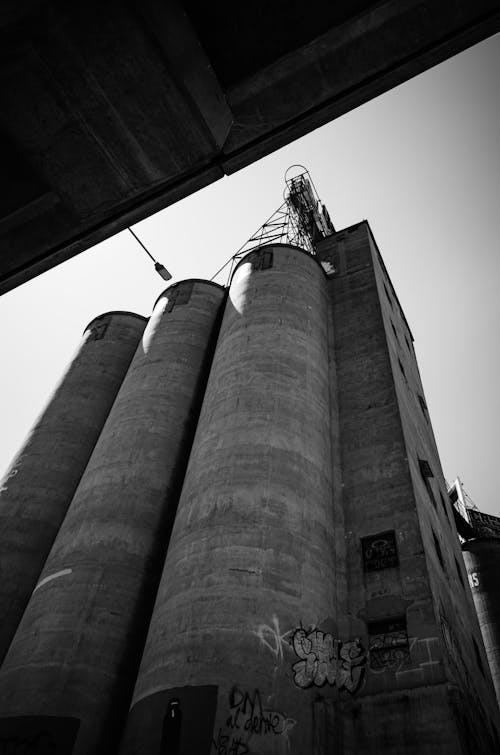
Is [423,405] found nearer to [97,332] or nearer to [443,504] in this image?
[443,504]

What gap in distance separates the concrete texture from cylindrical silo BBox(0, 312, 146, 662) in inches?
623

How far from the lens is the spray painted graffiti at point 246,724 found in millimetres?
9180

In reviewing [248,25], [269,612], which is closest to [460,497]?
[269,612]

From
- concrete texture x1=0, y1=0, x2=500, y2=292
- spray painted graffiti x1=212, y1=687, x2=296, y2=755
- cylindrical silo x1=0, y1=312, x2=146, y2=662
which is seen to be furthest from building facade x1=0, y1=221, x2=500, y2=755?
concrete texture x1=0, y1=0, x2=500, y2=292

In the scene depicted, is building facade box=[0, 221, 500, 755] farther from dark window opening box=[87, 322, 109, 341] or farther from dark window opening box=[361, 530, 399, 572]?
dark window opening box=[87, 322, 109, 341]

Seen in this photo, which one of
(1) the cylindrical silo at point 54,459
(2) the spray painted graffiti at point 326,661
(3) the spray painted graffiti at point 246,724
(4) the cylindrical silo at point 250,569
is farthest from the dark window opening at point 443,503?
(1) the cylindrical silo at point 54,459

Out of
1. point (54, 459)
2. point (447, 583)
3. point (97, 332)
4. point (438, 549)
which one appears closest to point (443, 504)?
point (438, 549)

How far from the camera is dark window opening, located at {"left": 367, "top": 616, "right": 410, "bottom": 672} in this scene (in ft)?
37.3

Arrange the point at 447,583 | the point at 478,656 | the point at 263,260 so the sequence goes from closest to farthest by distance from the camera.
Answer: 1. the point at 447,583
2. the point at 478,656
3. the point at 263,260

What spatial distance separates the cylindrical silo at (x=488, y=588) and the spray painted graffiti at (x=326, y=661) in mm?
18347

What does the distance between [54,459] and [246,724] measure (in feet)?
43.5

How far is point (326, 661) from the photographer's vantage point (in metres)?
11.2

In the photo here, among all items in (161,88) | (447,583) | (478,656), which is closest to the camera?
(161,88)

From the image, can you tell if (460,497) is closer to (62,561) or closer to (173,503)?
(173,503)
